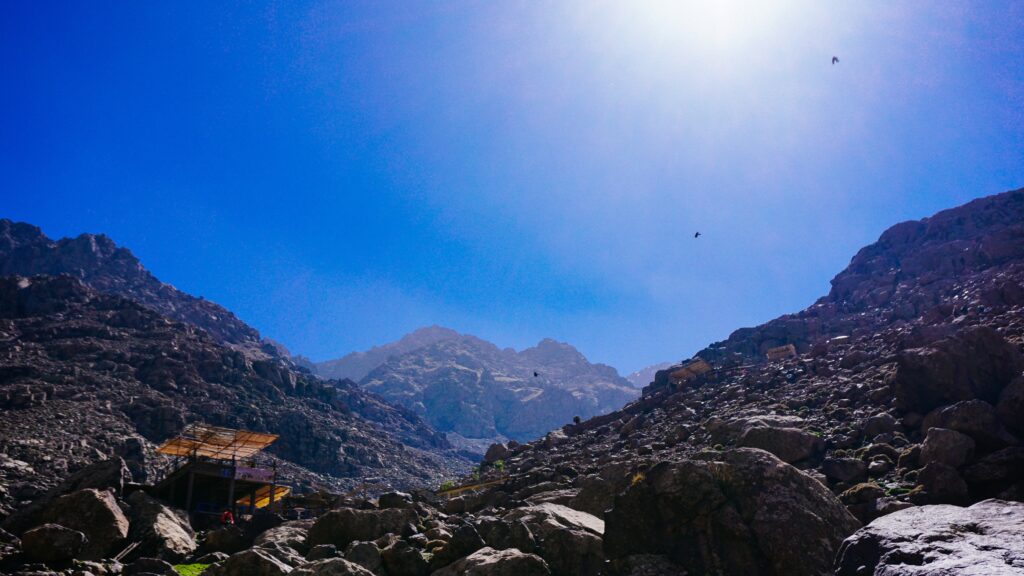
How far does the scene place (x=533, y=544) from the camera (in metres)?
11.9

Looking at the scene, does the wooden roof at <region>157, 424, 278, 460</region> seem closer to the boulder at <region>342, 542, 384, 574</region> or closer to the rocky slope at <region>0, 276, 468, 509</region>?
the rocky slope at <region>0, 276, 468, 509</region>

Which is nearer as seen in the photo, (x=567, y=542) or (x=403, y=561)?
(x=567, y=542)

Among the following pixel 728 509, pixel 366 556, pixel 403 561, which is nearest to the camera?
pixel 728 509

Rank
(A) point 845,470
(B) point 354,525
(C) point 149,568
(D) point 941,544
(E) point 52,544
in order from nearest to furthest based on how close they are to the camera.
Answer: (D) point 941,544 < (C) point 149,568 < (E) point 52,544 < (B) point 354,525 < (A) point 845,470

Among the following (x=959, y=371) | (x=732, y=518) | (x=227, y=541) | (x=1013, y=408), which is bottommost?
(x=732, y=518)

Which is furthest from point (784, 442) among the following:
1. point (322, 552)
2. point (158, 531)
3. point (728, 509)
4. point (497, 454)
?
point (497, 454)

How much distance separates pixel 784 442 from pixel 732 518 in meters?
11.6

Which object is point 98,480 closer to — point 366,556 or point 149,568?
point 149,568

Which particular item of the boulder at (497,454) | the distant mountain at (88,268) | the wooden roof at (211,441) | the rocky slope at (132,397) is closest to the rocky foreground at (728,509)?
the wooden roof at (211,441)

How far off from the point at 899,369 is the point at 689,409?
65.4ft

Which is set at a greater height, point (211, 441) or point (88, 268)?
point (88, 268)

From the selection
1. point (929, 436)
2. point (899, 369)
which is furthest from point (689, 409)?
point (929, 436)

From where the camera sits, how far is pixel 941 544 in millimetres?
6168

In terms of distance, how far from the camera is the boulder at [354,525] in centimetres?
1650
